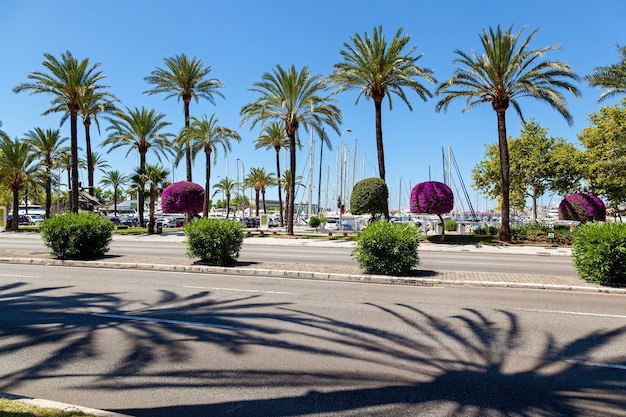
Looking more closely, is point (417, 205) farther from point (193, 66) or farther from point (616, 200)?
point (193, 66)

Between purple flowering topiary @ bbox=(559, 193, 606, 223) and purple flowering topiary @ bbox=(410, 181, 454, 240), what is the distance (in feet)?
27.2

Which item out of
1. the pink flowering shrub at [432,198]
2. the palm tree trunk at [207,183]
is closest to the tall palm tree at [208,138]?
the palm tree trunk at [207,183]

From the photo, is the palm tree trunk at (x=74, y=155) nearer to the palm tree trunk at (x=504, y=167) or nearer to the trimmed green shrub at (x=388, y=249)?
the trimmed green shrub at (x=388, y=249)

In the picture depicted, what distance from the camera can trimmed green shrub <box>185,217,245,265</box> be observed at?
44.5ft

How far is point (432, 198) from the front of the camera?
27297 millimetres

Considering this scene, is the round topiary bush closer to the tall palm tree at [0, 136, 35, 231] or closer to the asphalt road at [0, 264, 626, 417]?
the asphalt road at [0, 264, 626, 417]

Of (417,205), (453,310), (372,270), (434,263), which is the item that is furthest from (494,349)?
(417,205)

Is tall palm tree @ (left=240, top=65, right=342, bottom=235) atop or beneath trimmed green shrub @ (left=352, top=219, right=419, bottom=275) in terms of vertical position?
atop

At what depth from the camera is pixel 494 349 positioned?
5742 mm

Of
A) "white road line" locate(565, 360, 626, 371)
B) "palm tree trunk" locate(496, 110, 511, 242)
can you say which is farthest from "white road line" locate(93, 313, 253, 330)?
"palm tree trunk" locate(496, 110, 511, 242)

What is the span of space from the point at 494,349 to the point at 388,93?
26469mm

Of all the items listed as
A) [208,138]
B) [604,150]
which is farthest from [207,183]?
[604,150]

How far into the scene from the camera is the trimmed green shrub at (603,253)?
10227mm

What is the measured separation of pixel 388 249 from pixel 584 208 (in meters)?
22.3
